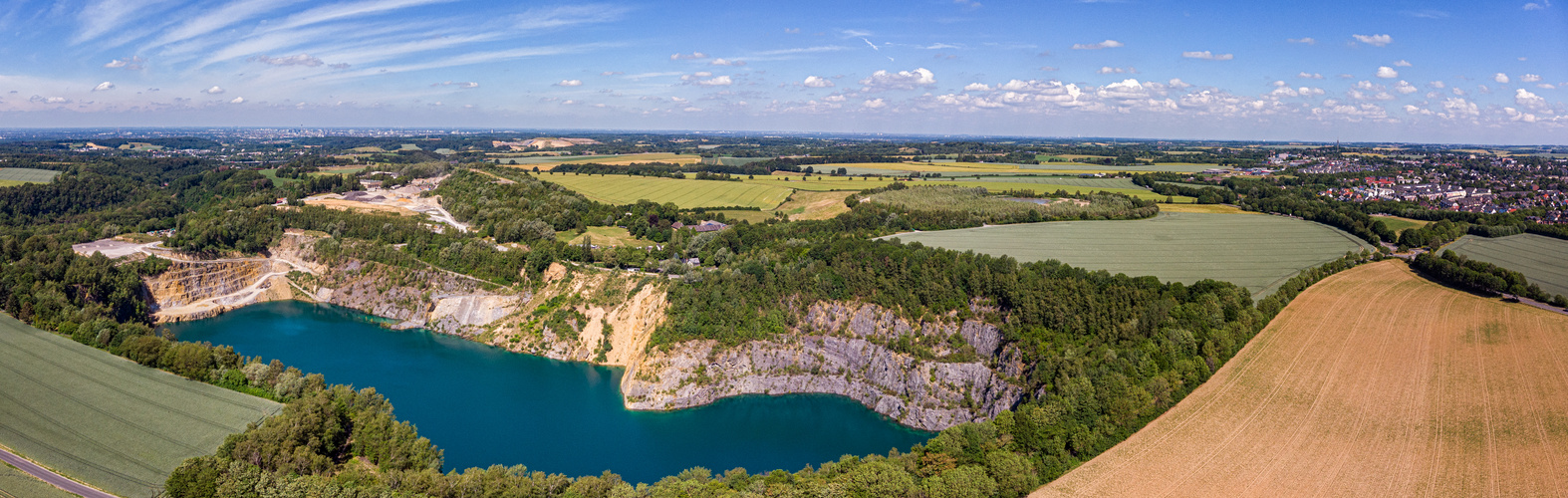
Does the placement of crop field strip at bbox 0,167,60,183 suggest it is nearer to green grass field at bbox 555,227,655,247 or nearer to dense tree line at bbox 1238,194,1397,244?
green grass field at bbox 555,227,655,247

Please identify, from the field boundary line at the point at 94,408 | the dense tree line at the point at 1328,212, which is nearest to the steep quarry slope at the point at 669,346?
the field boundary line at the point at 94,408

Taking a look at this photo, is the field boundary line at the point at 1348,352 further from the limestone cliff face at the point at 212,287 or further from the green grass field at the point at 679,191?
the limestone cliff face at the point at 212,287

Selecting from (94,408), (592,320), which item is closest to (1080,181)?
(592,320)

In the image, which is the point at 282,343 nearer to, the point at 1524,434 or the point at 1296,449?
the point at 1296,449

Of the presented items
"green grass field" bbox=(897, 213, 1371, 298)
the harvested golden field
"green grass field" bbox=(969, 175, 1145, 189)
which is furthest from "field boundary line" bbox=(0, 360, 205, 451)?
"green grass field" bbox=(969, 175, 1145, 189)

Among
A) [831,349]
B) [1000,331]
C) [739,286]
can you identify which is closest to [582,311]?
[739,286]

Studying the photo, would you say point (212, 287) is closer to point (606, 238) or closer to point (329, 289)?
point (329, 289)

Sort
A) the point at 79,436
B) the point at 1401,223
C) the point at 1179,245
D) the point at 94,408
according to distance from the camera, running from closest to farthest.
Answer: the point at 79,436
the point at 94,408
the point at 1179,245
the point at 1401,223

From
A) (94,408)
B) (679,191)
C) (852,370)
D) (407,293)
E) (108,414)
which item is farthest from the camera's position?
(679,191)
